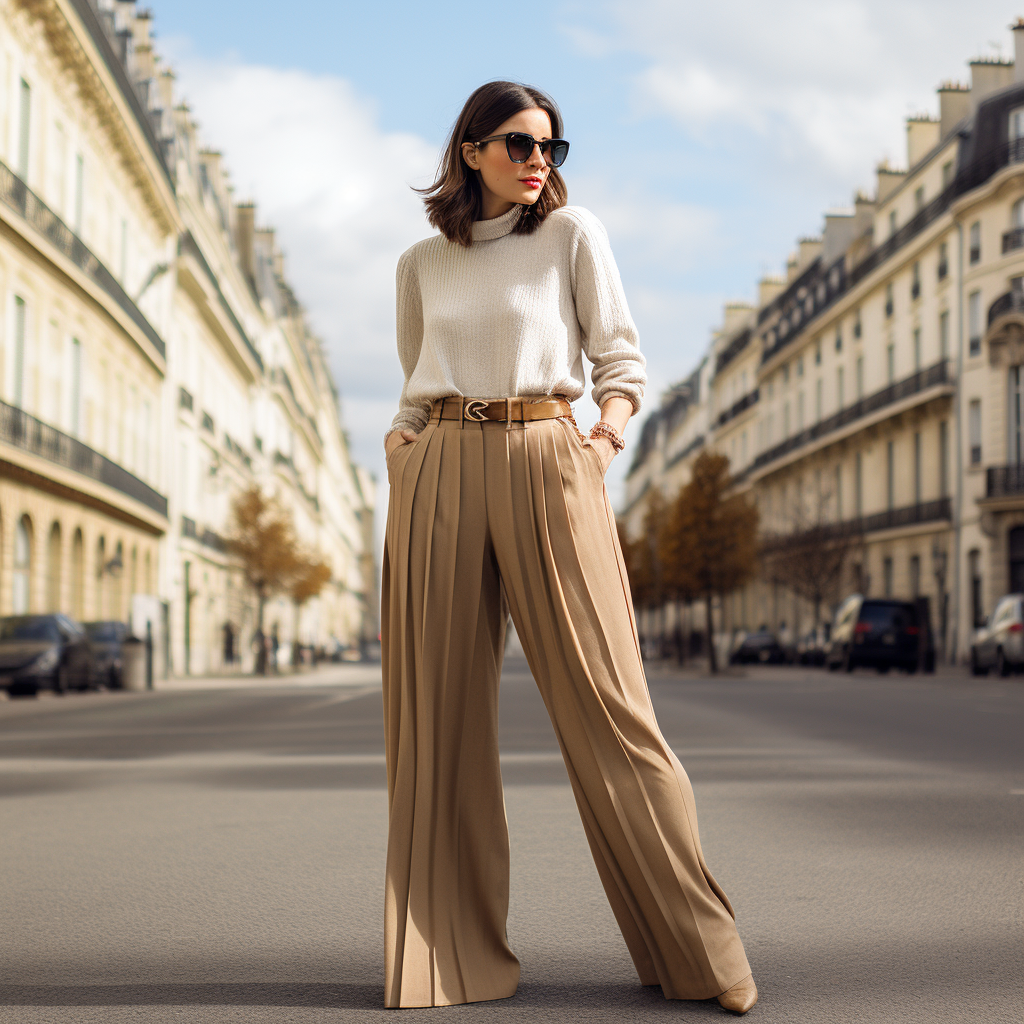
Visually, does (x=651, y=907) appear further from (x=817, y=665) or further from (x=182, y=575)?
(x=817, y=665)

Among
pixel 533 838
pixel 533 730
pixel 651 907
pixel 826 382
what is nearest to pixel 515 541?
pixel 651 907

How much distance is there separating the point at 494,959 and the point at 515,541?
3.16 ft

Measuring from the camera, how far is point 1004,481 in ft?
144

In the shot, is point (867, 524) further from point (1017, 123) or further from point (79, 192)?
point (79, 192)

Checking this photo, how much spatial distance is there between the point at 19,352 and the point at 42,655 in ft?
31.6

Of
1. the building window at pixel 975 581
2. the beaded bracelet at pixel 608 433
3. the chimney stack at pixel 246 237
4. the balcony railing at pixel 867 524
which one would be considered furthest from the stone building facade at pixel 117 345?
the beaded bracelet at pixel 608 433

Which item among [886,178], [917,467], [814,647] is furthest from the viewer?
[886,178]

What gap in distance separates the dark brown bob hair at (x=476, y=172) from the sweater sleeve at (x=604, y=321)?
113 mm

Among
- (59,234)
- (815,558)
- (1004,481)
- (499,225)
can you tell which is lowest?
(499,225)

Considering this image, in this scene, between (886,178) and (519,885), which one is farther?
(886,178)

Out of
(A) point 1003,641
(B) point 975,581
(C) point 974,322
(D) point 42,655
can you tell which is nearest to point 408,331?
(D) point 42,655

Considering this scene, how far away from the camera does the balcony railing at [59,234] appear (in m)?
29.0

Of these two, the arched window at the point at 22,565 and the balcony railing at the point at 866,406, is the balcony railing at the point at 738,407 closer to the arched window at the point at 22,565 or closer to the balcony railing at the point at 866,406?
the balcony railing at the point at 866,406

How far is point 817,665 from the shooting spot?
169 feet
